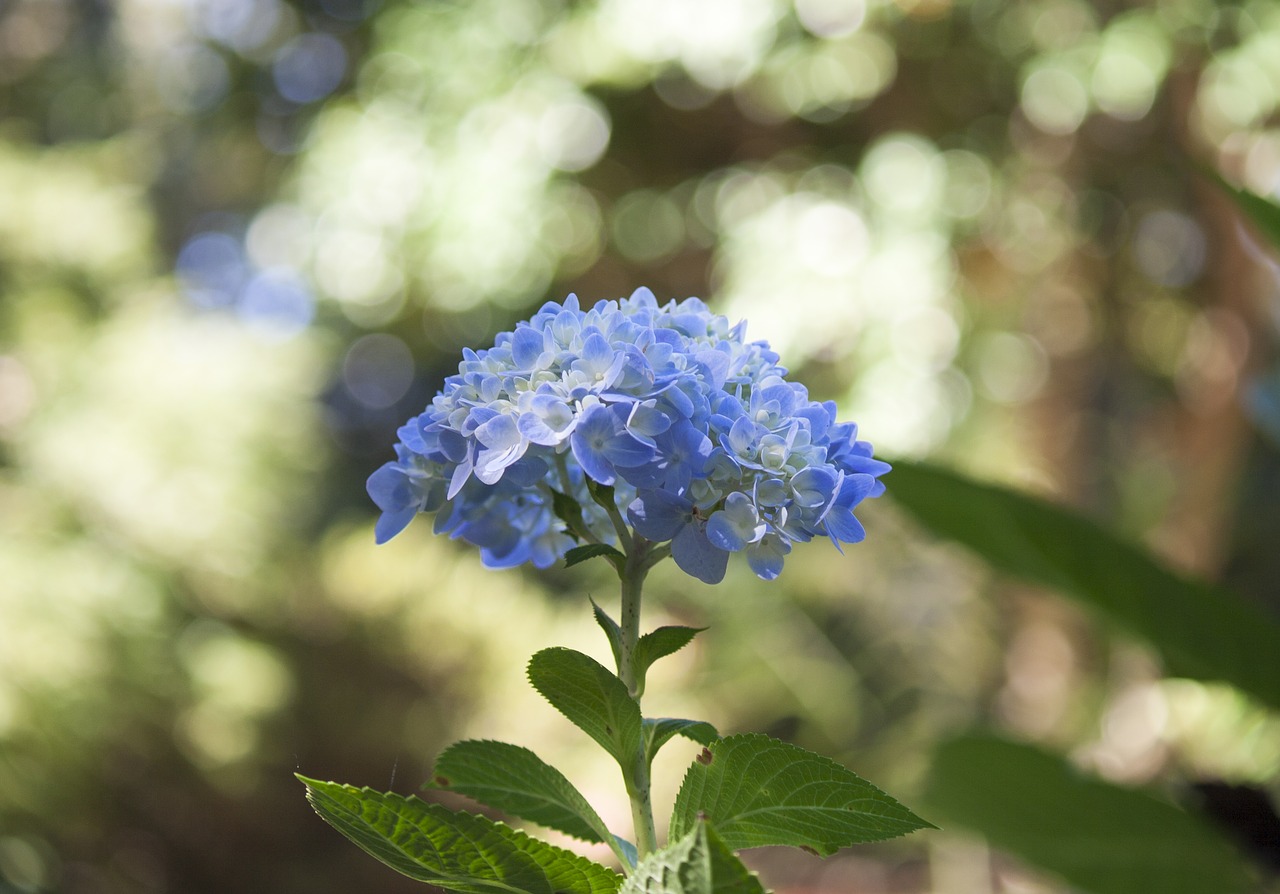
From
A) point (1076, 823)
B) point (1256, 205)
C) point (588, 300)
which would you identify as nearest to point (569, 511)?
point (1256, 205)

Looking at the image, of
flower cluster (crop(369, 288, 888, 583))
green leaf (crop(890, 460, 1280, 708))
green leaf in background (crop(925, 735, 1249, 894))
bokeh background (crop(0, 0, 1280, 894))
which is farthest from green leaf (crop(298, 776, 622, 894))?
bokeh background (crop(0, 0, 1280, 894))

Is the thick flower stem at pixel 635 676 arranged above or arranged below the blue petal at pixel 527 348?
below

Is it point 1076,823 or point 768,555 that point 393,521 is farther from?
point 1076,823

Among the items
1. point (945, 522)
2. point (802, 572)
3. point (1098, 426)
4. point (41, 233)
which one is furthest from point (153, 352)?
point (1098, 426)

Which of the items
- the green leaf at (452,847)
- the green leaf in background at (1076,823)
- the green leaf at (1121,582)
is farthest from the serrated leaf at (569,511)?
the green leaf in background at (1076,823)

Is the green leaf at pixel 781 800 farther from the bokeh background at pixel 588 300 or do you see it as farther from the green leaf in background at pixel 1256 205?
the bokeh background at pixel 588 300

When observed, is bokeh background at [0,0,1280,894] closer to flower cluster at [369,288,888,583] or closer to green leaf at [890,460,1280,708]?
green leaf at [890,460,1280,708]

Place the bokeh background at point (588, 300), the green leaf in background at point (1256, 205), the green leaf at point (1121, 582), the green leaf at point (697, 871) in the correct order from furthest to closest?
the bokeh background at point (588, 300) < the green leaf at point (1121, 582) < the green leaf in background at point (1256, 205) < the green leaf at point (697, 871)

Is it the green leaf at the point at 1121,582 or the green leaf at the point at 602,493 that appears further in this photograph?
the green leaf at the point at 1121,582
